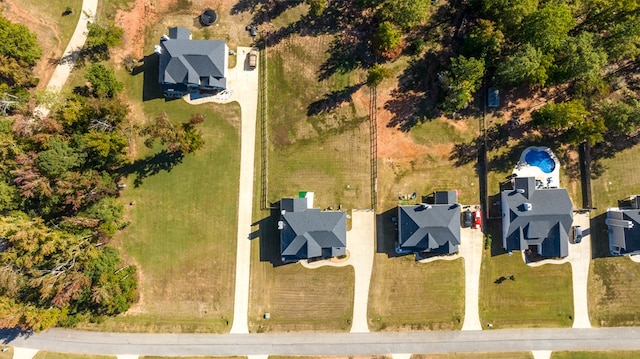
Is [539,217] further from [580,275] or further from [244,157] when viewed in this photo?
[244,157]

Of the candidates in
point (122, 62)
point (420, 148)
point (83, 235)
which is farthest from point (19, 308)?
point (420, 148)

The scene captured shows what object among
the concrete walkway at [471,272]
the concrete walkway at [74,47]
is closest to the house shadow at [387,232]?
the concrete walkway at [471,272]

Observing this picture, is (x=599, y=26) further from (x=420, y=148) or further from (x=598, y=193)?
(x=420, y=148)

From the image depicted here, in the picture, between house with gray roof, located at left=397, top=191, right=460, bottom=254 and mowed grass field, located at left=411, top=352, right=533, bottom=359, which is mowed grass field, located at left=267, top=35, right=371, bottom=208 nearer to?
house with gray roof, located at left=397, top=191, right=460, bottom=254

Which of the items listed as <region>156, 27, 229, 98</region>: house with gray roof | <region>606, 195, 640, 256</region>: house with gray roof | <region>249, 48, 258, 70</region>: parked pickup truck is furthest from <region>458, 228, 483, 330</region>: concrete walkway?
<region>156, 27, 229, 98</region>: house with gray roof

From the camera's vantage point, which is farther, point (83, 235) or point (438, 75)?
point (438, 75)

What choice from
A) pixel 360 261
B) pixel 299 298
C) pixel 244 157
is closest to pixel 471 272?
pixel 360 261
